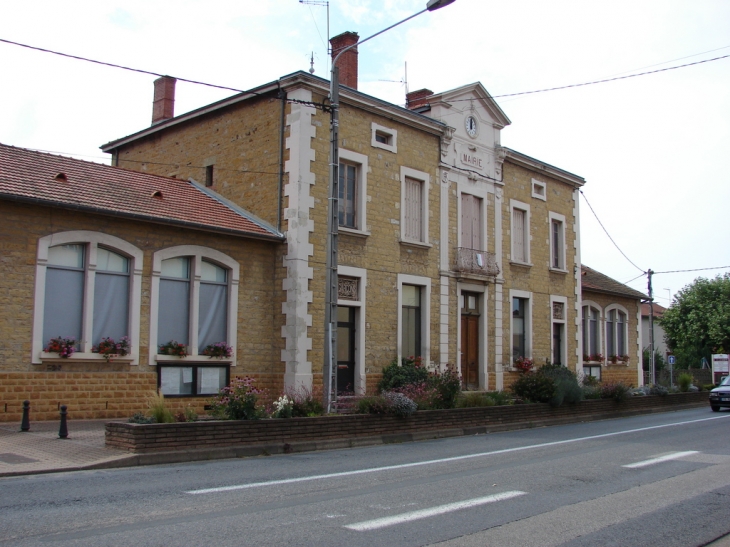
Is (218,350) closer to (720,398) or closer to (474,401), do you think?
(474,401)

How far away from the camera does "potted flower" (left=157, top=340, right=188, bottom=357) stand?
1717 centimetres

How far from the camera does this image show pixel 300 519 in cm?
751

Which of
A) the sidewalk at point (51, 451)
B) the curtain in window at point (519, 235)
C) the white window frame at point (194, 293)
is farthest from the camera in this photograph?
the curtain in window at point (519, 235)

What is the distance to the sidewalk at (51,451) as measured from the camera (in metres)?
10.6

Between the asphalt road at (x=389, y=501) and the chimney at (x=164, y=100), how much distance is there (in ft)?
50.7

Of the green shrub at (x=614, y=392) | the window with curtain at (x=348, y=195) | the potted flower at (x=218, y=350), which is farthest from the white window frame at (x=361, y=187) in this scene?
the green shrub at (x=614, y=392)

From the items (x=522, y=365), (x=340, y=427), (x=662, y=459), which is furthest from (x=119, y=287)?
(x=522, y=365)

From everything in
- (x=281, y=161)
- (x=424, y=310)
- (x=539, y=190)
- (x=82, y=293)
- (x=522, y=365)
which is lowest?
(x=522, y=365)

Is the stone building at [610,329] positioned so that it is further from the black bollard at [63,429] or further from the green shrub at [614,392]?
the black bollard at [63,429]

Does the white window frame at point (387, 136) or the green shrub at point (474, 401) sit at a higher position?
the white window frame at point (387, 136)

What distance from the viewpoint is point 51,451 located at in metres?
11.7

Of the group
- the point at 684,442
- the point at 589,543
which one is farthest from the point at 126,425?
the point at 684,442

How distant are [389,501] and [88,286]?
9.85 m

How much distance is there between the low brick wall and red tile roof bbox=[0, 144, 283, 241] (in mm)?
5718
